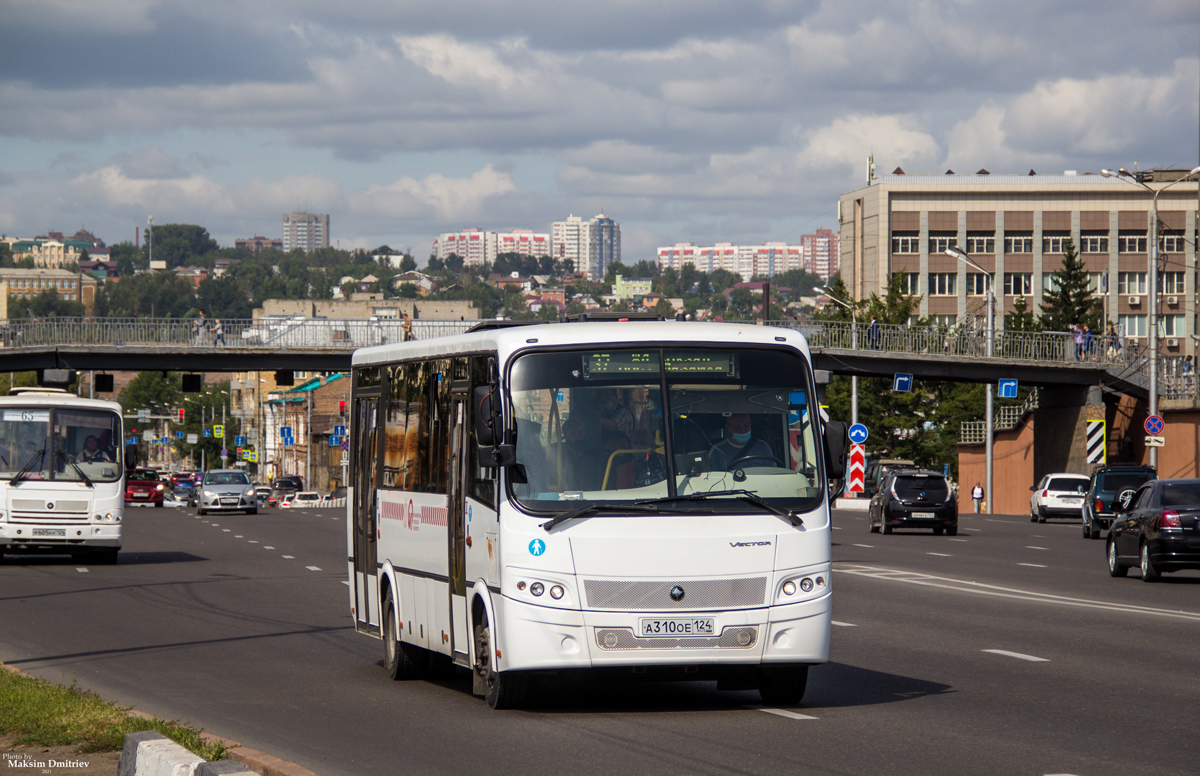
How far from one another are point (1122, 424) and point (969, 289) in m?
64.0

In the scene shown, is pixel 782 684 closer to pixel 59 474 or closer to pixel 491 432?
pixel 491 432

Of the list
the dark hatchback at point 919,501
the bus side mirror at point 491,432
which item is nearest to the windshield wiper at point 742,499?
the bus side mirror at point 491,432

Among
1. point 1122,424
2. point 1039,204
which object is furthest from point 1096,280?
point 1122,424

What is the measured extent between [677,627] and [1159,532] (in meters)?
14.8

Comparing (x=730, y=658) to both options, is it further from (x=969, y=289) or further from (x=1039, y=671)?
(x=969, y=289)

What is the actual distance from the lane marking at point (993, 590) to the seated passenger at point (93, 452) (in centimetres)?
1220

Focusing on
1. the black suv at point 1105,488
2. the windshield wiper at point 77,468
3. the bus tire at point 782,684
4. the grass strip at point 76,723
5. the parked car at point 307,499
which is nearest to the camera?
the grass strip at point 76,723

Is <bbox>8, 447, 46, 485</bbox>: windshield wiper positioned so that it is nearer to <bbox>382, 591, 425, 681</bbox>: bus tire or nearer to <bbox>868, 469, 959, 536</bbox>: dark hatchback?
<bbox>382, 591, 425, 681</bbox>: bus tire

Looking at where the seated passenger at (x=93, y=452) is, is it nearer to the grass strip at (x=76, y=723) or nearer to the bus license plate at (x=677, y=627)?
the grass strip at (x=76, y=723)

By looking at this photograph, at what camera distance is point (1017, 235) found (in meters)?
125

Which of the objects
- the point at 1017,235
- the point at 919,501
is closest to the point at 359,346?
the point at 919,501

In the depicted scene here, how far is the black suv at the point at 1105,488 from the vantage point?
38.6 metres

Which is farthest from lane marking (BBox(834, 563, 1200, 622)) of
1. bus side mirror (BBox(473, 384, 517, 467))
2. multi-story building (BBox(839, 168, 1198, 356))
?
multi-story building (BBox(839, 168, 1198, 356))

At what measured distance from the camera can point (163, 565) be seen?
28.4 metres
